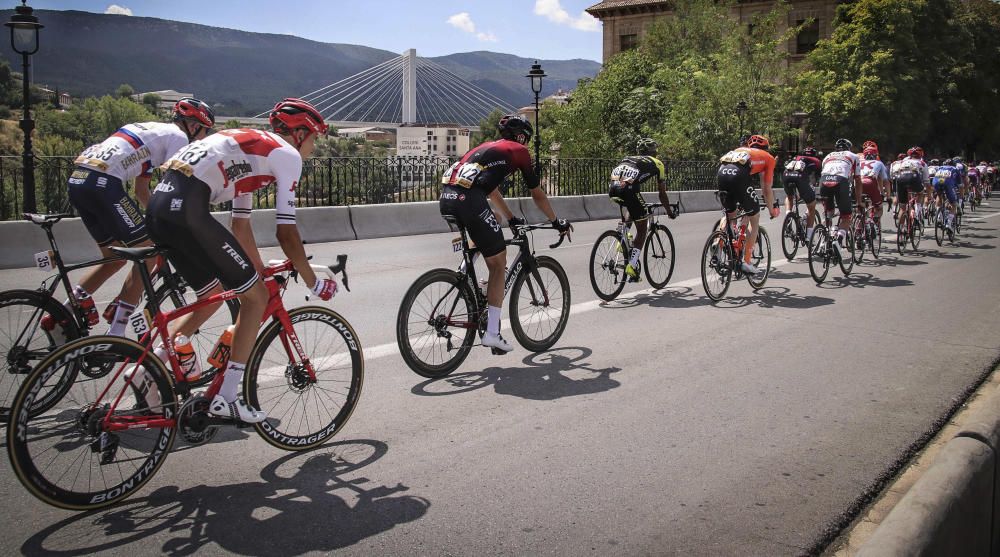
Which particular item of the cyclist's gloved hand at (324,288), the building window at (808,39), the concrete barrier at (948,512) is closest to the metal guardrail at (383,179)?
the cyclist's gloved hand at (324,288)

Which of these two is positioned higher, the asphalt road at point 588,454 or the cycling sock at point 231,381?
the cycling sock at point 231,381

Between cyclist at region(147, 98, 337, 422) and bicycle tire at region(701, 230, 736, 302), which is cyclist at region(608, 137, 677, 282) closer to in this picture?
bicycle tire at region(701, 230, 736, 302)

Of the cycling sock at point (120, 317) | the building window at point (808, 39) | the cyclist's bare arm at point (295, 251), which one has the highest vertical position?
the building window at point (808, 39)

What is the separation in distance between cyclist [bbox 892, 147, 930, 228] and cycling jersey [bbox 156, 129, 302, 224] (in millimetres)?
14312

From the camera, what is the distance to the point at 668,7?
77812 millimetres

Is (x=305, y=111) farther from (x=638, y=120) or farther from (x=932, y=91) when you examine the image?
(x=932, y=91)

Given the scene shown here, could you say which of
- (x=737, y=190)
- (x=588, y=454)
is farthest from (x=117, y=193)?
(x=737, y=190)

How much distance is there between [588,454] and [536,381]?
5.10ft

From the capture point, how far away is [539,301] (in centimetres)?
715

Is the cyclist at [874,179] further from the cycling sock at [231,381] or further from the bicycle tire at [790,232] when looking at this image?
the cycling sock at [231,381]

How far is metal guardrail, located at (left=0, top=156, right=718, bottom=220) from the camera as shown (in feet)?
47.6

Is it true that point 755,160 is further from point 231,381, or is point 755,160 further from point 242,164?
point 231,381

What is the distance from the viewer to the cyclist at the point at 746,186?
33.9 feet

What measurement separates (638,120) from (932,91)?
2025cm
